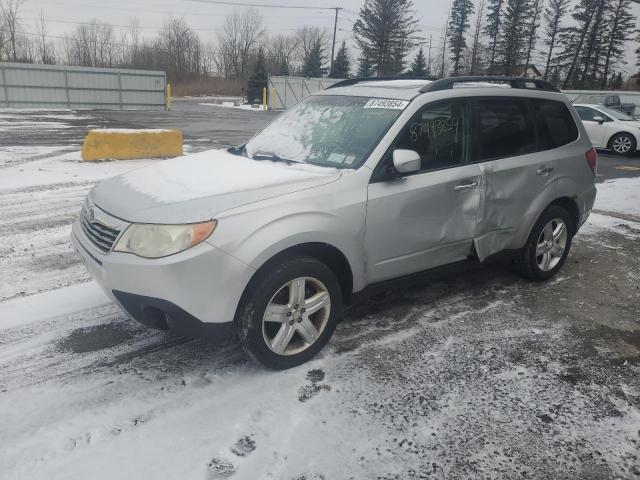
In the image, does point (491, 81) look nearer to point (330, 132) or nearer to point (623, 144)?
point (330, 132)

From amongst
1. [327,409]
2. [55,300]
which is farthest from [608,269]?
[55,300]

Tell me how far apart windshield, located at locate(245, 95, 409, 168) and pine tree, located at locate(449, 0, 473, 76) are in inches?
2704

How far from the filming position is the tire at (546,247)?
15.6 feet

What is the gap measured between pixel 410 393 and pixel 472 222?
157 centimetres

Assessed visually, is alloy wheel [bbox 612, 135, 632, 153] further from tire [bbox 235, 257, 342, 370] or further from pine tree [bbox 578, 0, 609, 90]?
pine tree [bbox 578, 0, 609, 90]

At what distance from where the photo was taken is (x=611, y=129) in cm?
1597

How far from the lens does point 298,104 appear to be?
465 cm

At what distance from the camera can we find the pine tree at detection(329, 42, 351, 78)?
192ft

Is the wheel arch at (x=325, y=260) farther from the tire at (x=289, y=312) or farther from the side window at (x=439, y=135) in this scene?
the side window at (x=439, y=135)

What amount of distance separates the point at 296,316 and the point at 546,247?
289 cm

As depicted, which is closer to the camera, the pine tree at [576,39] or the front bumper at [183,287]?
the front bumper at [183,287]

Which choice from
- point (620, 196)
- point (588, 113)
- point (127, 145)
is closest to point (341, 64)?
point (588, 113)

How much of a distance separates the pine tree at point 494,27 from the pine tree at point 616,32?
12086mm

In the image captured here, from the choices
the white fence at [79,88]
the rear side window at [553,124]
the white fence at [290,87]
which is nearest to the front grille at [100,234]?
the rear side window at [553,124]
